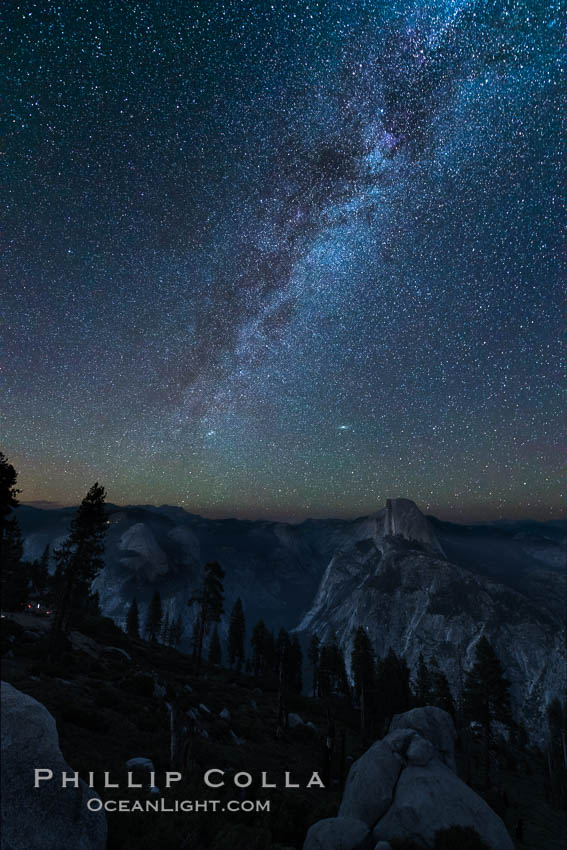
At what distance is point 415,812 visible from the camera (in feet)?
45.3

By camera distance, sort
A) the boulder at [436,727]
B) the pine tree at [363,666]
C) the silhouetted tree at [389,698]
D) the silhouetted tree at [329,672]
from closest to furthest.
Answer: the boulder at [436,727], the pine tree at [363,666], the silhouetted tree at [389,698], the silhouetted tree at [329,672]

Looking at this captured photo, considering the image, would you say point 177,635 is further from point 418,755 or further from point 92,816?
point 92,816

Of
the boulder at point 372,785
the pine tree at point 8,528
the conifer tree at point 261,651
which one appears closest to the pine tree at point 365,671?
the conifer tree at point 261,651

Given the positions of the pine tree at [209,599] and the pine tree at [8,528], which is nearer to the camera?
the pine tree at [8,528]

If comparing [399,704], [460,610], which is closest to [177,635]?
[399,704]

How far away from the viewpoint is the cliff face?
127 metres

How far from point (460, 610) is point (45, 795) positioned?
189 metres

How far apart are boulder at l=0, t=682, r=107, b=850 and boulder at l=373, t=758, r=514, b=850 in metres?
10.9

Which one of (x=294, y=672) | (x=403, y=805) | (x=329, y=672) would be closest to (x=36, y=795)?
(x=403, y=805)

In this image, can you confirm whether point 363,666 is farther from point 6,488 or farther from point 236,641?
point 6,488

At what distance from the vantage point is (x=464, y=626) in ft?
504

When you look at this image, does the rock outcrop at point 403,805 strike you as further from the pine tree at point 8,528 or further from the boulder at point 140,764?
the pine tree at point 8,528

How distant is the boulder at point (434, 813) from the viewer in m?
13.1

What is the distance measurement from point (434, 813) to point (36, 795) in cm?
1435
